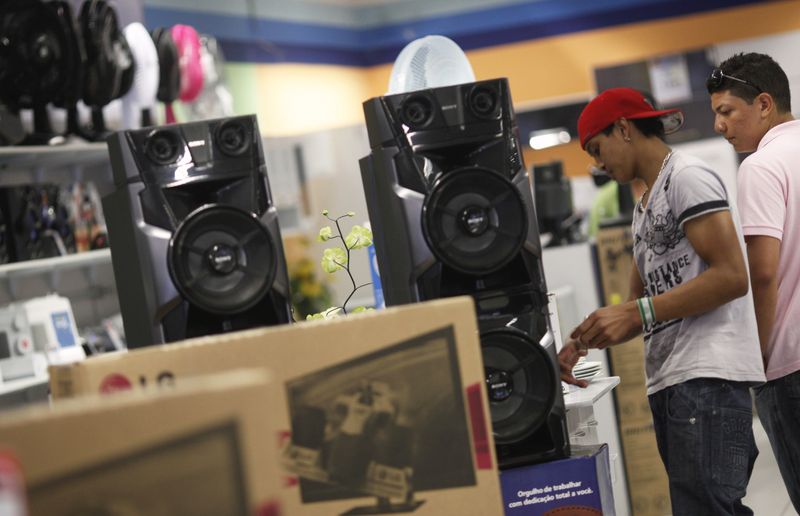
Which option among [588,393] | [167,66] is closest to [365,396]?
[588,393]

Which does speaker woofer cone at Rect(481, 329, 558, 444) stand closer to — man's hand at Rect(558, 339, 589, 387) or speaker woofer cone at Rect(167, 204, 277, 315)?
man's hand at Rect(558, 339, 589, 387)

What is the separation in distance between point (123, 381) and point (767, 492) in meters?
3.73

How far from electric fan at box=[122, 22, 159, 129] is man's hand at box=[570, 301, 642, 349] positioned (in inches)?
131

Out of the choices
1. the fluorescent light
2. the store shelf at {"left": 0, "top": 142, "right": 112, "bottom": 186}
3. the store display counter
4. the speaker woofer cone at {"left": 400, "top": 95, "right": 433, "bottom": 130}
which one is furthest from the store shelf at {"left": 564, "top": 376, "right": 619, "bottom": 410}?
the fluorescent light

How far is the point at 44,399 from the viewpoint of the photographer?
4492 mm

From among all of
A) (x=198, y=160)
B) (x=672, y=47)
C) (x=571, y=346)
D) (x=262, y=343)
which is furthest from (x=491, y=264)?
(x=672, y=47)

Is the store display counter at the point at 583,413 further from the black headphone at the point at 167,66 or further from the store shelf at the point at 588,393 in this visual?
the black headphone at the point at 167,66

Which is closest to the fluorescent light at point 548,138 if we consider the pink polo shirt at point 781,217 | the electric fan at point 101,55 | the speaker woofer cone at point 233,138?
the electric fan at point 101,55

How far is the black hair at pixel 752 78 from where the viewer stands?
8.30 feet

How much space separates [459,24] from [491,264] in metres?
8.20

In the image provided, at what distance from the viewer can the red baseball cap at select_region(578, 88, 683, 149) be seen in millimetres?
2273

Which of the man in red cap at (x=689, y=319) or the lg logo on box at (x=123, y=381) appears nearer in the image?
the lg logo on box at (x=123, y=381)

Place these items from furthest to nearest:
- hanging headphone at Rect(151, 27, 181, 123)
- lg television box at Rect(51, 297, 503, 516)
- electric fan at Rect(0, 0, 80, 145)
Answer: hanging headphone at Rect(151, 27, 181, 123) → electric fan at Rect(0, 0, 80, 145) → lg television box at Rect(51, 297, 503, 516)

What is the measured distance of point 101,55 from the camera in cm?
471
